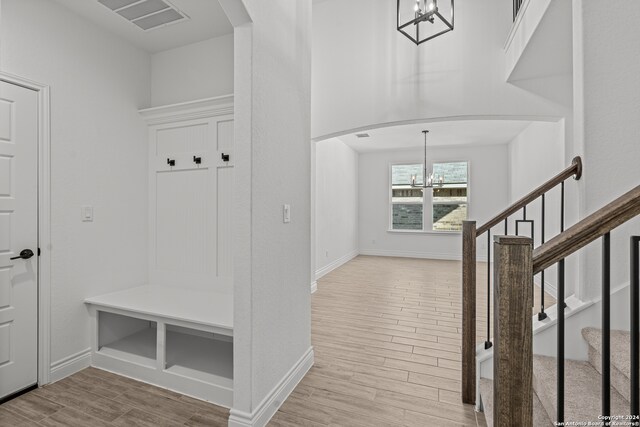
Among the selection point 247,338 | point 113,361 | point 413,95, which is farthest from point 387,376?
point 413,95

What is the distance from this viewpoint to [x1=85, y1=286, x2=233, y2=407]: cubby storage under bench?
213cm

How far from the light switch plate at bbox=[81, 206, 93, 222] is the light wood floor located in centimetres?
119

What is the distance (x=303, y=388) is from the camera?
87.1 inches

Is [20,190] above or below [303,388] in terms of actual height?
above

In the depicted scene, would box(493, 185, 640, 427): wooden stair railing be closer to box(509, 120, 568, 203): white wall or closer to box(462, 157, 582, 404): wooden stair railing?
box(462, 157, 582, 404): wooden stair railing

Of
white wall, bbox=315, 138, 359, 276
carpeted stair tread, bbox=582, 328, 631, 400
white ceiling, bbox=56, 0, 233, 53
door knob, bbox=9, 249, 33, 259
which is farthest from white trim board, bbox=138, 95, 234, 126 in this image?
white wall, bbox=315, 138, 359, 276

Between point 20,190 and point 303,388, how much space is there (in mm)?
2361

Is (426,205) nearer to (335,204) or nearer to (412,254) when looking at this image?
(412,254)

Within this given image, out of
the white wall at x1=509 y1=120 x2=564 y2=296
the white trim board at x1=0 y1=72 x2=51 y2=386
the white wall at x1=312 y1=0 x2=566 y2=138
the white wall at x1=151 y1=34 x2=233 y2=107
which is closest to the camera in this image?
the white trim board at x1=0 y1=72 x2=51 y2=386

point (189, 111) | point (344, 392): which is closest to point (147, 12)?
point (189, 111)

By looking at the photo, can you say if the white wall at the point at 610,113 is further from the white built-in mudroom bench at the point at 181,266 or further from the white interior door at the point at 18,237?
the white interior door at the point at 18,237

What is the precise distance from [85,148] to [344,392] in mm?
2737

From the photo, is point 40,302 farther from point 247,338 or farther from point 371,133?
point 371,133

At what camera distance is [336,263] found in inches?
264
